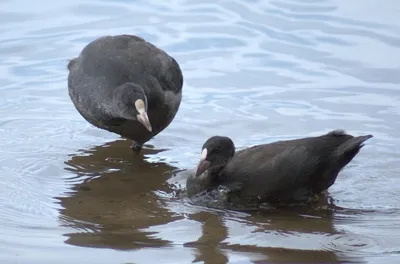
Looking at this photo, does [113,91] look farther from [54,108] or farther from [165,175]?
[54,108]

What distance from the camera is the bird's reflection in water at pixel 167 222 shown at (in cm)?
673

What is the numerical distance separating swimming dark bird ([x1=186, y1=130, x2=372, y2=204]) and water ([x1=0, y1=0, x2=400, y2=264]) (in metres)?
0.16

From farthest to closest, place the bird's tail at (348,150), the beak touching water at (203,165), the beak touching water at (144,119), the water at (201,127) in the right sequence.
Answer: the beak touching water at (144,119) < the bird's tail at (348,150) < the beak touching water at (203,165) < the water at (201,127)

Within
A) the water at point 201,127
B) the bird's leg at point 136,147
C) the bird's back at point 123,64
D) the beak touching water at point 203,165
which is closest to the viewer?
the water at point 201,127

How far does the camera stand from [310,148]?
8.09 metres

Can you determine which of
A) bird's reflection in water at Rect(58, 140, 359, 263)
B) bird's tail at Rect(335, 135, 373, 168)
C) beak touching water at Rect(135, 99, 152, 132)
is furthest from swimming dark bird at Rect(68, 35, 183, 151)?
bird's tail at Rect(335, 135, 373, 168)

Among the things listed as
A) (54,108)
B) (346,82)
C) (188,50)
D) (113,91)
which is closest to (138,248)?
(113,91)

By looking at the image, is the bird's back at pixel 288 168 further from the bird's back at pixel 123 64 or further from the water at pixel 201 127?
the bird's back at pixel 123 64

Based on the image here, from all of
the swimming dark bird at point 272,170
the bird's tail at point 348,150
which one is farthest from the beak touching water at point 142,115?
the bird's tail at point 348,150

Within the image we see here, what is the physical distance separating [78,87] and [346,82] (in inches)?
114

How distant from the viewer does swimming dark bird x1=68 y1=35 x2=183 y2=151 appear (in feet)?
29.4

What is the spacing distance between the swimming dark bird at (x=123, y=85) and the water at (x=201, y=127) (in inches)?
11.8

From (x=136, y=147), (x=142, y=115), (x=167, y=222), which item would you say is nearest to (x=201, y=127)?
(x=136, y=147)

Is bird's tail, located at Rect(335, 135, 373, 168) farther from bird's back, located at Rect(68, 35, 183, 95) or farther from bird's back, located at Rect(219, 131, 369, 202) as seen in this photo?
bird's back, located at Rect(68, 35, 183, 95)
